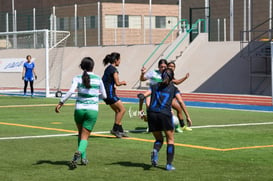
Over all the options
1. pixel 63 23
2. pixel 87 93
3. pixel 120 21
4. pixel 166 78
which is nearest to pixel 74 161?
pixel 87 93

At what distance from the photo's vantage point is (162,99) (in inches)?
468

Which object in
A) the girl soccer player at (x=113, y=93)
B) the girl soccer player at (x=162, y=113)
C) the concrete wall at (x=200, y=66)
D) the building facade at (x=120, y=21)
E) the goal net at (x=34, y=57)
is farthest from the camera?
the building facade at (x=120, y=21)

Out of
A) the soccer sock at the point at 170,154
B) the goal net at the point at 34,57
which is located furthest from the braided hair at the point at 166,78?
the goal net at the point at 34,57

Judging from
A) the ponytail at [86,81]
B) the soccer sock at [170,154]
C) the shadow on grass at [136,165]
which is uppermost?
the ponytail at [86,81]

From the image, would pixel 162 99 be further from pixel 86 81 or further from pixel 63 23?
pixel 63 23

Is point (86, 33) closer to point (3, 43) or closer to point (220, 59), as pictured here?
point (3, 43)

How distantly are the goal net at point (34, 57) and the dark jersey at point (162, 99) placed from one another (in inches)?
1036

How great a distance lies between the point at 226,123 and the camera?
66.4ft

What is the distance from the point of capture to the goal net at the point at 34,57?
39.7 m

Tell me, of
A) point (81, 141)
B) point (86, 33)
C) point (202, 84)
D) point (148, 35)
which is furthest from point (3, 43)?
point (81, 141)

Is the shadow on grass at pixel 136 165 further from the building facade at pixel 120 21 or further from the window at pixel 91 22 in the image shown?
the window at pixel 91 22

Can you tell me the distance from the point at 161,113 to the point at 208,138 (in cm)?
460

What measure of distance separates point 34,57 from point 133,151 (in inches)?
1408

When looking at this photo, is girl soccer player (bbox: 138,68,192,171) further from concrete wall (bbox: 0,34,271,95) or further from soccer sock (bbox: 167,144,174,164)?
concrete wall (bbox: 0,34,271,95)
